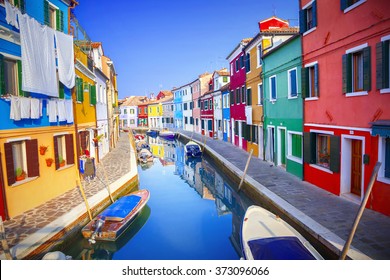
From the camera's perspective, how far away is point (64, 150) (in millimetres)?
12766

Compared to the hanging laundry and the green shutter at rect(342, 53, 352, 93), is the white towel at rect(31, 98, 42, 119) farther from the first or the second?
the green shutter at rect(342, 53, 352, 93)

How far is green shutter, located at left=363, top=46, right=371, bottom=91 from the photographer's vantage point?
841 centimetres

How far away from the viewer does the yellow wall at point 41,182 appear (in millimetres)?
9141

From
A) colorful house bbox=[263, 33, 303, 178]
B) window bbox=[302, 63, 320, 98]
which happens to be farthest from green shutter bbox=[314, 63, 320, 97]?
colorful house bbox=[263, 33, 303, 178]

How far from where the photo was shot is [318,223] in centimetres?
793

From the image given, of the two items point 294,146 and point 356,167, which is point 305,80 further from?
point 356,167

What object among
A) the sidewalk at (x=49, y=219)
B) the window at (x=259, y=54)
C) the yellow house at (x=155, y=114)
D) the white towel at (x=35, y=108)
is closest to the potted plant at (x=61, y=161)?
the sidewalk at (x=49, y=219)

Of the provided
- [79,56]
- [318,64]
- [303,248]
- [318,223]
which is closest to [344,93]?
[318,64]

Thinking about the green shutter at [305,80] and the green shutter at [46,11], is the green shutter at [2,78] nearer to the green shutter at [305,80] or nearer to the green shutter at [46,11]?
the green shutter at [46,11]

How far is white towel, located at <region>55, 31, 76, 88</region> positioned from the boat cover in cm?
1015

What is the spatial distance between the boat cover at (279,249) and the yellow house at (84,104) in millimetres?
10660

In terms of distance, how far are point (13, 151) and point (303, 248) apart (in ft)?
31.0

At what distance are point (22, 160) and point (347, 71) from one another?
1175cm

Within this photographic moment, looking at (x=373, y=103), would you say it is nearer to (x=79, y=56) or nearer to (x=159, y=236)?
(x=159, y=236)
